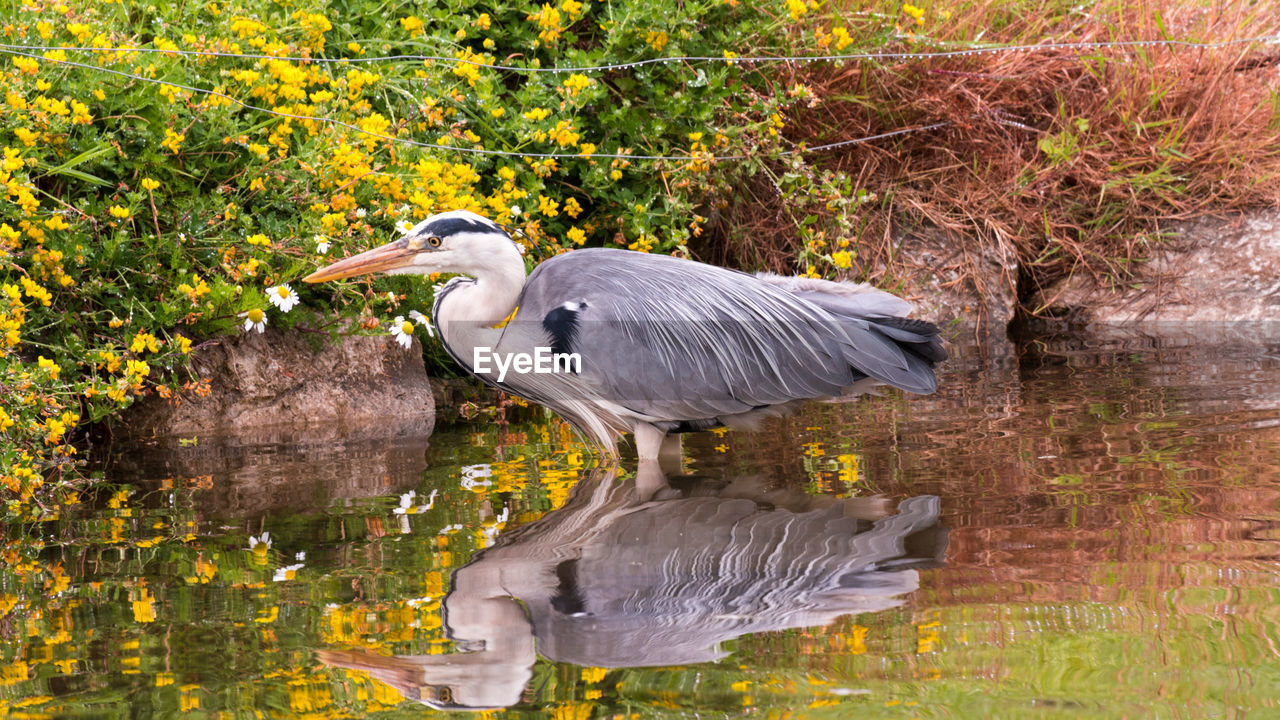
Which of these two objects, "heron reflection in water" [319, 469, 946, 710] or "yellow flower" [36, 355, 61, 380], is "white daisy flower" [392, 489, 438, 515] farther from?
"yellow flower" [36, 355, 61, 380]

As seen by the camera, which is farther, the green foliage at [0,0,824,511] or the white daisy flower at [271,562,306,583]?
the green foliage at [0,0,824,511]

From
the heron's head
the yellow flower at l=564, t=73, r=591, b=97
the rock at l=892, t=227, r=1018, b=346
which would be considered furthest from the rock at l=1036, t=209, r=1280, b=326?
the heron's head

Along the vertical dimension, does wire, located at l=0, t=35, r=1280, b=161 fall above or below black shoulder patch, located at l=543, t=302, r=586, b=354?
above

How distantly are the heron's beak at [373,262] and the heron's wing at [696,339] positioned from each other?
1.52ft

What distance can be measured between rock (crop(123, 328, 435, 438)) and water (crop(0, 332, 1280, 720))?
0.28 meters

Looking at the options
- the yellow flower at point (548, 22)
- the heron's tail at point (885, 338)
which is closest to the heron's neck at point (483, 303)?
the heron's tail at point (885, 338)

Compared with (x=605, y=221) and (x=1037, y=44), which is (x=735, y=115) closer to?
(x=605, y=221)

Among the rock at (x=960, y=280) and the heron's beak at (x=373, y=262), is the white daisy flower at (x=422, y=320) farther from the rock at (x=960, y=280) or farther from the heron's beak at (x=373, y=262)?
the rock at (x=960, y=280)

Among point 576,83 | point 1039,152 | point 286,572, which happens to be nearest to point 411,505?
point 286,572

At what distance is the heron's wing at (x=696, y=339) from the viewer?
4520mm

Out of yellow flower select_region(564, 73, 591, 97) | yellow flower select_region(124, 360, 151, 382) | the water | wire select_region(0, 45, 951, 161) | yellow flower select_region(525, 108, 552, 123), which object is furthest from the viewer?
yellow flower select_region(564, 73, 591, 97)

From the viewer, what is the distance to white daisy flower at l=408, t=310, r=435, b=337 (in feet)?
16.6

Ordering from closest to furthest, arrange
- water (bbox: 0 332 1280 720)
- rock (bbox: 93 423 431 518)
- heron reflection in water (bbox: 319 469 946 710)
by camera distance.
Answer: water (bbox: 0 332 1280 720) → heron reflection in water (bbox: 319 469 946 710) → rock (bbox: 93 423 431 518)

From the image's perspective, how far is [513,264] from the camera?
461 centimetres
